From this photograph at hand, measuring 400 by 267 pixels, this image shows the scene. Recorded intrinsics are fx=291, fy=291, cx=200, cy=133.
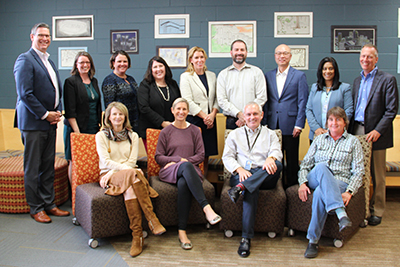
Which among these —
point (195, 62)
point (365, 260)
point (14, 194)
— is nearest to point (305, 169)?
point (365, 260)

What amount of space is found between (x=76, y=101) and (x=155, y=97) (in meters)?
0.79

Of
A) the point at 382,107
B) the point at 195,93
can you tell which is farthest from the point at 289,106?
the point at 195,93

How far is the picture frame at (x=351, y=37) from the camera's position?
3.90 meters

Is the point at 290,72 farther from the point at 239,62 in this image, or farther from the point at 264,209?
the point at 264,209

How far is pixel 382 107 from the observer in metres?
2.76

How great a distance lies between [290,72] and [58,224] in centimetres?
273

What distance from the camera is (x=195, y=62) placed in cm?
308

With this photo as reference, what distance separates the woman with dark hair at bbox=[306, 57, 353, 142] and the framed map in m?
1.35

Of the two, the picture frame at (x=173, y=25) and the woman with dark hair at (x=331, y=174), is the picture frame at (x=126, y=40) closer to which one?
the picture frame at (x=173, y=25)

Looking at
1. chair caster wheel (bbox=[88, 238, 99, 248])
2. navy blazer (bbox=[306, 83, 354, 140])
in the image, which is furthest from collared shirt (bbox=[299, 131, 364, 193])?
chair caster wheel (bbox=[88, 238, 99, 248])

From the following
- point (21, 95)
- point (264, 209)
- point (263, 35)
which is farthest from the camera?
point (263, 35)

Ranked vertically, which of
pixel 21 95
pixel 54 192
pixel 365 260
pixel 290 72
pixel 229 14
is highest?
A: pixel 229 14

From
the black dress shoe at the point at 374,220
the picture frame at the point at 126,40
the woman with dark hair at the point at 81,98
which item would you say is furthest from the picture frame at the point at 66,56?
the black dress shoe at the point at 374,220

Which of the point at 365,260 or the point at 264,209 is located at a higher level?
the point at 264,209
